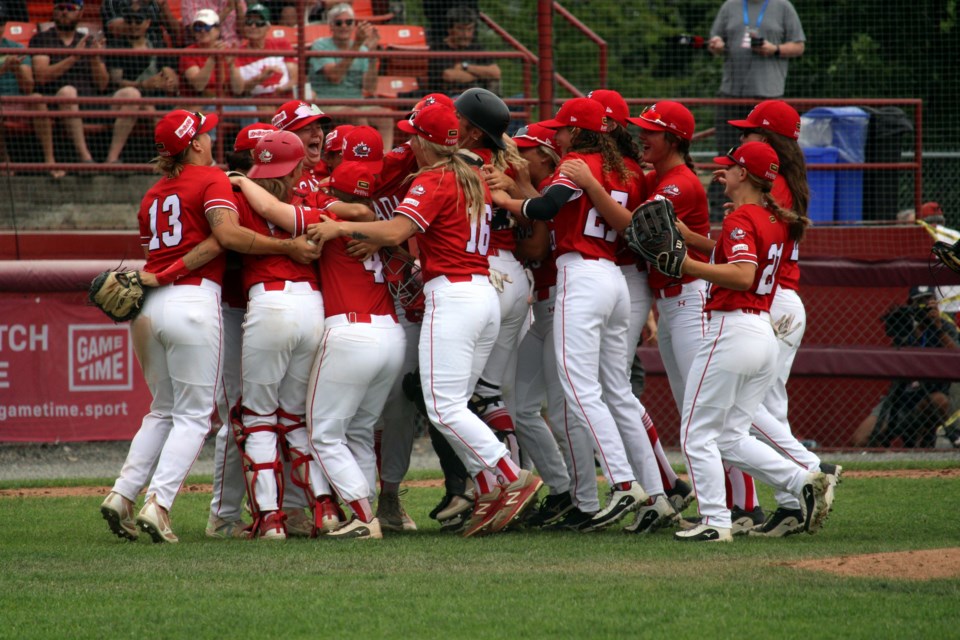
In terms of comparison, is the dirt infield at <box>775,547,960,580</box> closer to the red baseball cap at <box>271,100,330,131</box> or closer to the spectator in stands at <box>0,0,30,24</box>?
the red baseball cap at <box>271,100,330,131</box>

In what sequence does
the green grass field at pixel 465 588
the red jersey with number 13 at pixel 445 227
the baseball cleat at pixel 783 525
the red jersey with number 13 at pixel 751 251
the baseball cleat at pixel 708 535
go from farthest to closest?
the baseball cleat at pixel 783 525, the red jersey with number 13 at pixel 445 227, the baseball cleat at pixel 708 535, the red jersey with number 13 at pixel 751 251, the green grass field at pixel 465 588

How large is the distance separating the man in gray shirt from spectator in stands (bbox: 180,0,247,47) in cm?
456

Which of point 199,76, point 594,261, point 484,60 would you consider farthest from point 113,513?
point 484,60

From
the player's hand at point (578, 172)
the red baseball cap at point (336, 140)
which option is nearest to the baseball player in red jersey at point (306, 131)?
the red baseball cap at point (336, 140)

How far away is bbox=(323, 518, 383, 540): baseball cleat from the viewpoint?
6.27m

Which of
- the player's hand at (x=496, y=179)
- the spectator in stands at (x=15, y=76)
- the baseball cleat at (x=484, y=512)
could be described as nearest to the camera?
the baseball cleat at (x=484, y=512)

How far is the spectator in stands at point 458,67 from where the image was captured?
1195cm

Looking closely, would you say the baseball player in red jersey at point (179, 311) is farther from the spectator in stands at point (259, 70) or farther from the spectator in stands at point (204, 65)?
the spectator in stands at point (259, 70)

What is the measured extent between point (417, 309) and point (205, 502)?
2.42 metres

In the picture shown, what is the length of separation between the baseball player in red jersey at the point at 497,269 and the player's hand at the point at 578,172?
1.48 ft

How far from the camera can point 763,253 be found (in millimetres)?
6035

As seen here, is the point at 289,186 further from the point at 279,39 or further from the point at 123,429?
the point at 279,39

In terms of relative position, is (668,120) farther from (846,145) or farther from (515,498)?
(846,145)

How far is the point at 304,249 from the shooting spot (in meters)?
6.24
